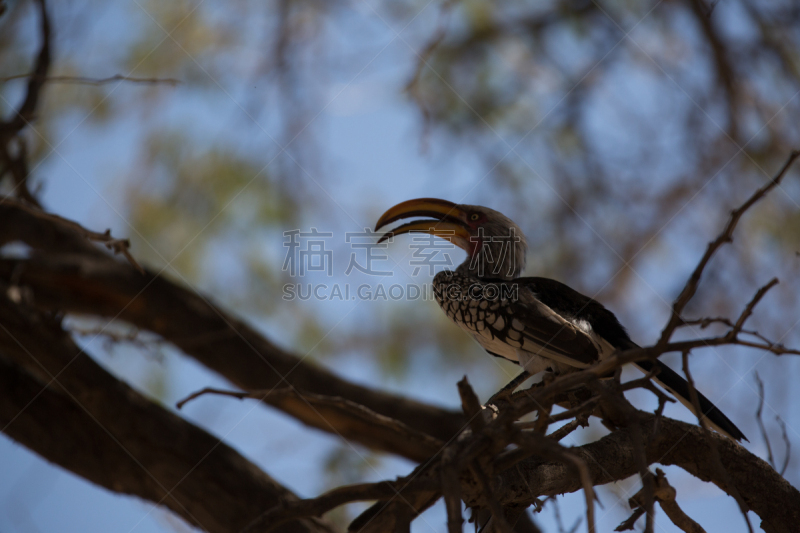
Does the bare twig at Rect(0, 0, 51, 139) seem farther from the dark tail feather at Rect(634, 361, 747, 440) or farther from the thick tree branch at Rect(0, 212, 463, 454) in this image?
the dark tail feather at Rect(634, 361, 747, 440)

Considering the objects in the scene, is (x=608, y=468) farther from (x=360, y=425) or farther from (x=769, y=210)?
(x=769, y=210)

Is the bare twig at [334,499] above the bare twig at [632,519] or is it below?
below

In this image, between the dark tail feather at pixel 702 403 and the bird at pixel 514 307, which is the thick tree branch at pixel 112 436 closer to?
the bird at pixel 514 307

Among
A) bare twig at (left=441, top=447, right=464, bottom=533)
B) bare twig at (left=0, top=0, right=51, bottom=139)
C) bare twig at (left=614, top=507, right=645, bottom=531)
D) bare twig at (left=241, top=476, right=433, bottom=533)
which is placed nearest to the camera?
bare twig at (left=441, top=447, right=464, bottom=533)

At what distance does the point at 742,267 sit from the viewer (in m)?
3.91

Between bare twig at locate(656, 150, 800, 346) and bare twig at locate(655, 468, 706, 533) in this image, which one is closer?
bare twig at locate(656, 150, 800, 346)

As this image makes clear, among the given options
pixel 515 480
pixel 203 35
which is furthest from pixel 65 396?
pixel 203 35

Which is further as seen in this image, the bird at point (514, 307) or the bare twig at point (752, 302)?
the bird at point (514, 307)

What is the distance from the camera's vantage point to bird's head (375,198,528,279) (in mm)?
2850

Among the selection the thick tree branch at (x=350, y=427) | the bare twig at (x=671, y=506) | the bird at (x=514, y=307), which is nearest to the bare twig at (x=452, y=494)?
the bare twig at (x=671, y=506)

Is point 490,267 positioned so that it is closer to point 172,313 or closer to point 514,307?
point 514,307

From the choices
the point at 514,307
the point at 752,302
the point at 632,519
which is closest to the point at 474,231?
the point at 514,307

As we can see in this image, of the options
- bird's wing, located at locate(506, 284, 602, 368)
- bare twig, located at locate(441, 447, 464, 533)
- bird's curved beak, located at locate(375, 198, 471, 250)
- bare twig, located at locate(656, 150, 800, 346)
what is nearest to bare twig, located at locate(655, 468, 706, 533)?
bird's wing, located at locate(506, 284, 602, 368)

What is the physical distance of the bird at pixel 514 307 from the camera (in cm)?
220
